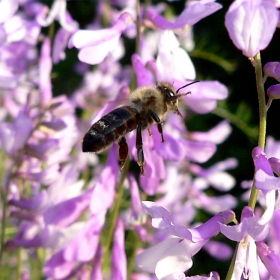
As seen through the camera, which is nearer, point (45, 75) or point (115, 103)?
point (115, 103)

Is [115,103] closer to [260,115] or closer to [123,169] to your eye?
[123,169]

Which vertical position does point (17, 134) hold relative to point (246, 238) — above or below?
below

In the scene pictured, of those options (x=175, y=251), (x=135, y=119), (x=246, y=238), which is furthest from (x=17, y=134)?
(x=246, y=238)

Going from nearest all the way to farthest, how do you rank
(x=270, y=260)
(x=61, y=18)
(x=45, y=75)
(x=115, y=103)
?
(x=270, y=260) → (x=115, y=103) → (x=61, y=18) → (x=45, y=75)

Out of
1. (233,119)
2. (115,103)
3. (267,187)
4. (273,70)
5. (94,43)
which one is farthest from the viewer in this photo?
(233,119)

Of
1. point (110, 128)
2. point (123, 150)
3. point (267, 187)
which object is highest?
point (267, 187)

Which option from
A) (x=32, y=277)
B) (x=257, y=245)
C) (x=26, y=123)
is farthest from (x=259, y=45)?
(x=32, y=277)

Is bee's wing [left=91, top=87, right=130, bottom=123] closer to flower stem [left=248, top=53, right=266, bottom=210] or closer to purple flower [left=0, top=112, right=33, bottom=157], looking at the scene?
purple flower [left=0, top=112, right=33, bottom=157]
